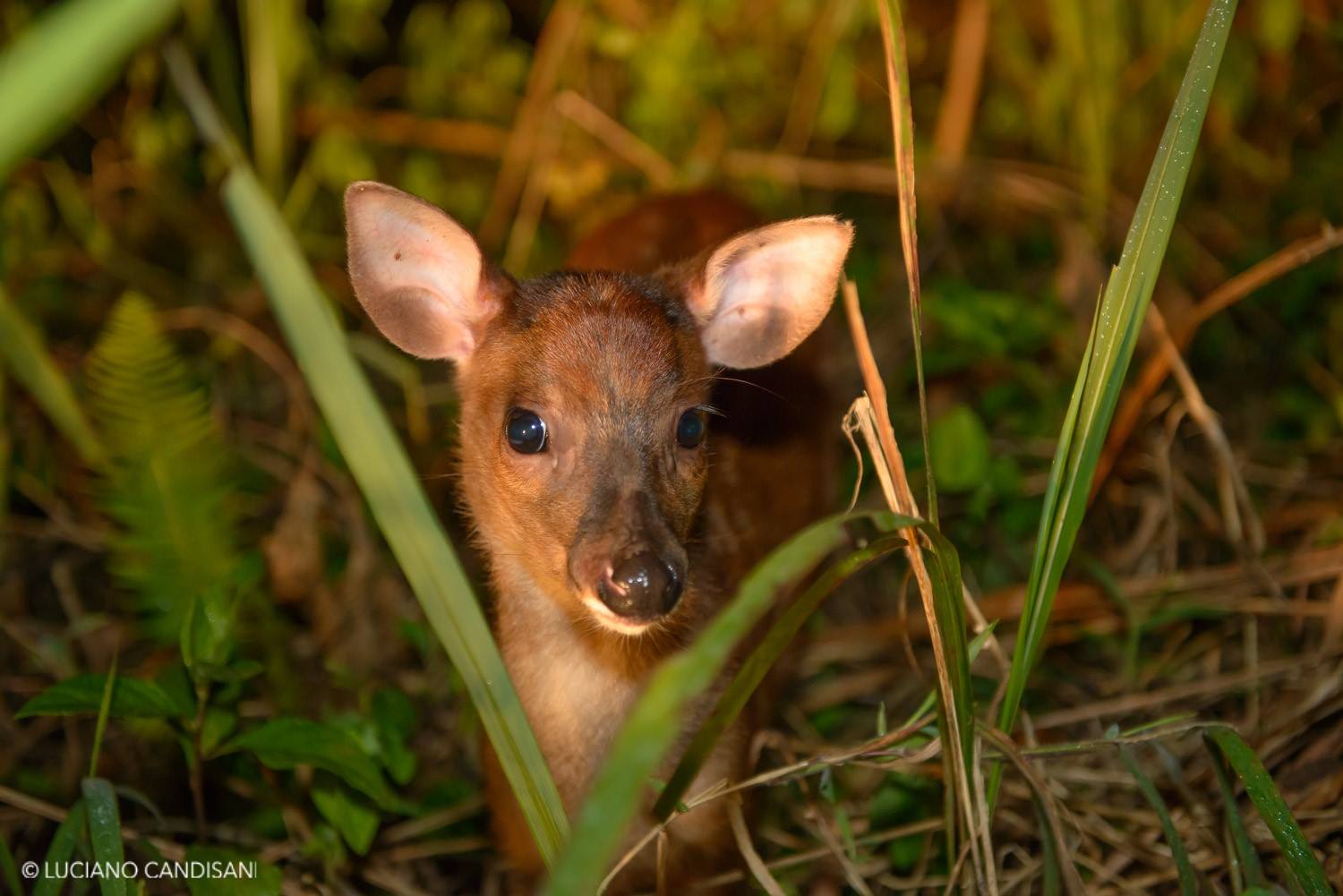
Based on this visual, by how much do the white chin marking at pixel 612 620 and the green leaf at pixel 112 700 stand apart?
897mm

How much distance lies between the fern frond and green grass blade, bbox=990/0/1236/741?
220cm

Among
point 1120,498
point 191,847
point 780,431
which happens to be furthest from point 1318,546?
point 191,847

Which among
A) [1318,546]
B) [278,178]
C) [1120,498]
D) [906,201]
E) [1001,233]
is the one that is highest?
[278,178]

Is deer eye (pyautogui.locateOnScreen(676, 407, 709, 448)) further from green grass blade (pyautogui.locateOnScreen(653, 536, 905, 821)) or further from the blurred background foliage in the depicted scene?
green grass blade (pyautogui.locateOnScreen(653, 536, 905, 821))

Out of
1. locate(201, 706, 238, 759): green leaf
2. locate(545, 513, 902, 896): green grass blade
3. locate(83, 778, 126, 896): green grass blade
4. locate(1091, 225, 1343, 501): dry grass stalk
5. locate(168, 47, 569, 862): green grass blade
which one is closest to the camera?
locate(545, 513, 902, 896): green grass blade

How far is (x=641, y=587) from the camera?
259cm

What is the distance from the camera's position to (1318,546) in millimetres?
4055

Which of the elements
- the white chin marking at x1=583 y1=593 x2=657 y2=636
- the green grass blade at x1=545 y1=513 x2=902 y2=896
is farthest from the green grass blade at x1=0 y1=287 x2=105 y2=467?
the green grass blade at x1=545 y1=513 x2=902 y2=896

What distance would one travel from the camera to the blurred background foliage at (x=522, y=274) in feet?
A: 11.6

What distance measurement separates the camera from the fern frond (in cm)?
352

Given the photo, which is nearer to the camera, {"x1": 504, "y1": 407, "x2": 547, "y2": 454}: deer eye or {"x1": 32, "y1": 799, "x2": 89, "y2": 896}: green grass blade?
{"x1": 32, "y1": 799, "x2": 89, "y2": 896}: green grass blade

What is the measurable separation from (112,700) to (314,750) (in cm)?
42

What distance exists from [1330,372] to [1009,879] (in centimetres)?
328

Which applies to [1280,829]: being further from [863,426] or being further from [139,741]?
[139,741]
